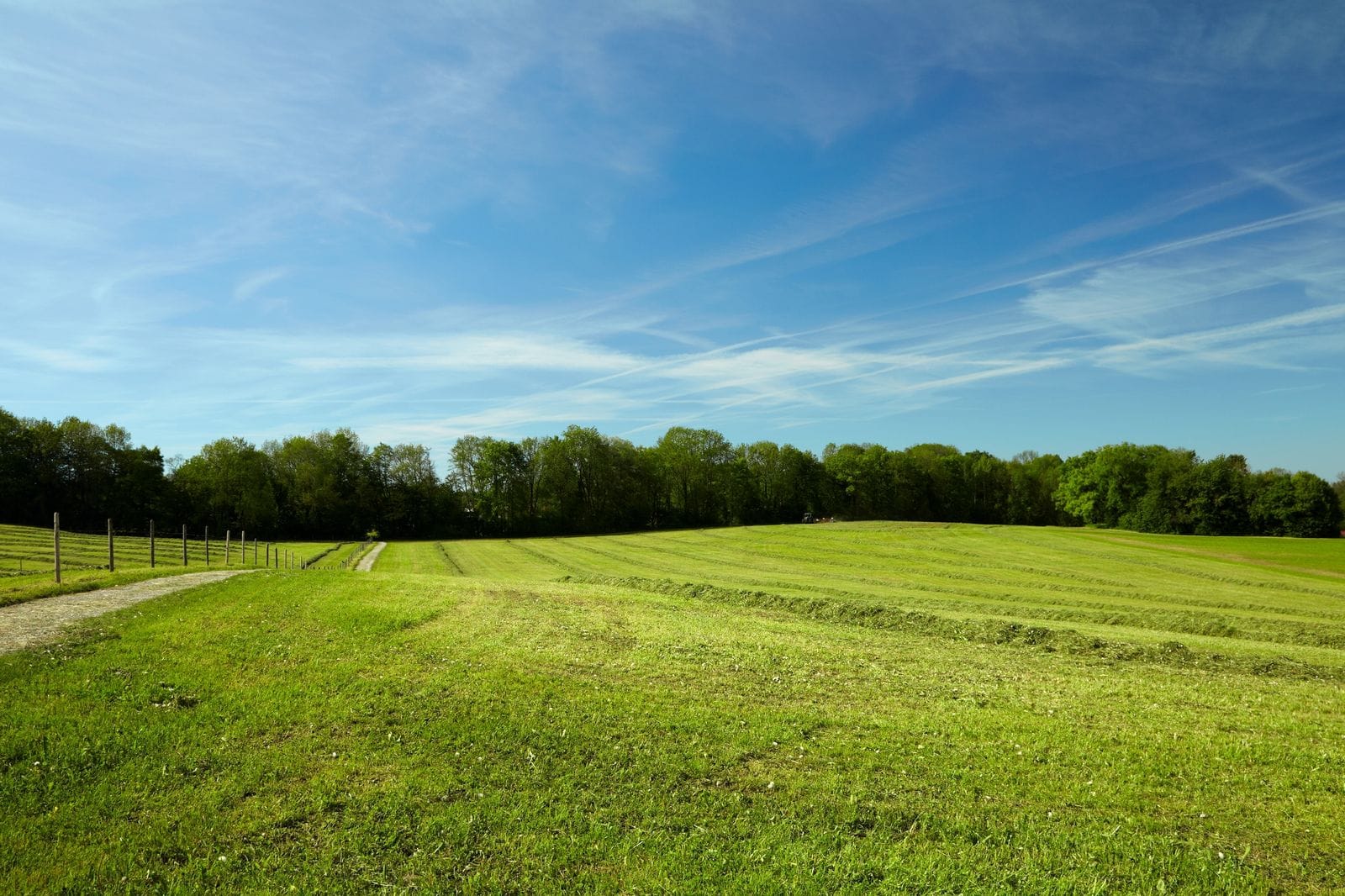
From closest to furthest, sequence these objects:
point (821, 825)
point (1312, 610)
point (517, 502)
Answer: point (821, 825) < point (1312, 610) < point (517, 502)

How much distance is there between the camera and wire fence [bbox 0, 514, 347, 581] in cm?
3488

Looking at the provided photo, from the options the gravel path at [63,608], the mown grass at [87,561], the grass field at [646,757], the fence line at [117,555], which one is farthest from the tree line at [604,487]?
the grass field at [646,757]

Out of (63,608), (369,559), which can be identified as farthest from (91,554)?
(63,608)

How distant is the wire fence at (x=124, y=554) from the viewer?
114ft

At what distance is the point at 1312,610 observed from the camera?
28453 millimetres

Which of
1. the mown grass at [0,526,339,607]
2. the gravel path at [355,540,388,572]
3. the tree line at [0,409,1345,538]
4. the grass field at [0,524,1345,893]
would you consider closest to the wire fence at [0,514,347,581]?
the mown grass at [0,526,339,607]

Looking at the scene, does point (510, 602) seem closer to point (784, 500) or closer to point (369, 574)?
point (369, 574)

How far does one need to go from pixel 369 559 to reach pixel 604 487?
53.2 meters

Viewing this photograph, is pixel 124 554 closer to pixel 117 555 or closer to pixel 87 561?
pixel 117 555

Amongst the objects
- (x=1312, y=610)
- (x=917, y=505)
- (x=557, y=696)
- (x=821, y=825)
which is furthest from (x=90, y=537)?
(x=917, y=505)

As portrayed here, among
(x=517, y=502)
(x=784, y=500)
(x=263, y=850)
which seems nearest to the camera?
(x=263, y=850)

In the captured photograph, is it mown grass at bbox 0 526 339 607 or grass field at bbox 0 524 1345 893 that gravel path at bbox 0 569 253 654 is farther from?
grass field at bbox 0 524 1345 893

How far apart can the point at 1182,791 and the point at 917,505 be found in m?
120

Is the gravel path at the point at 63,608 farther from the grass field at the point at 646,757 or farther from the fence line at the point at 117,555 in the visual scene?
the fence line at the point at 117,555
